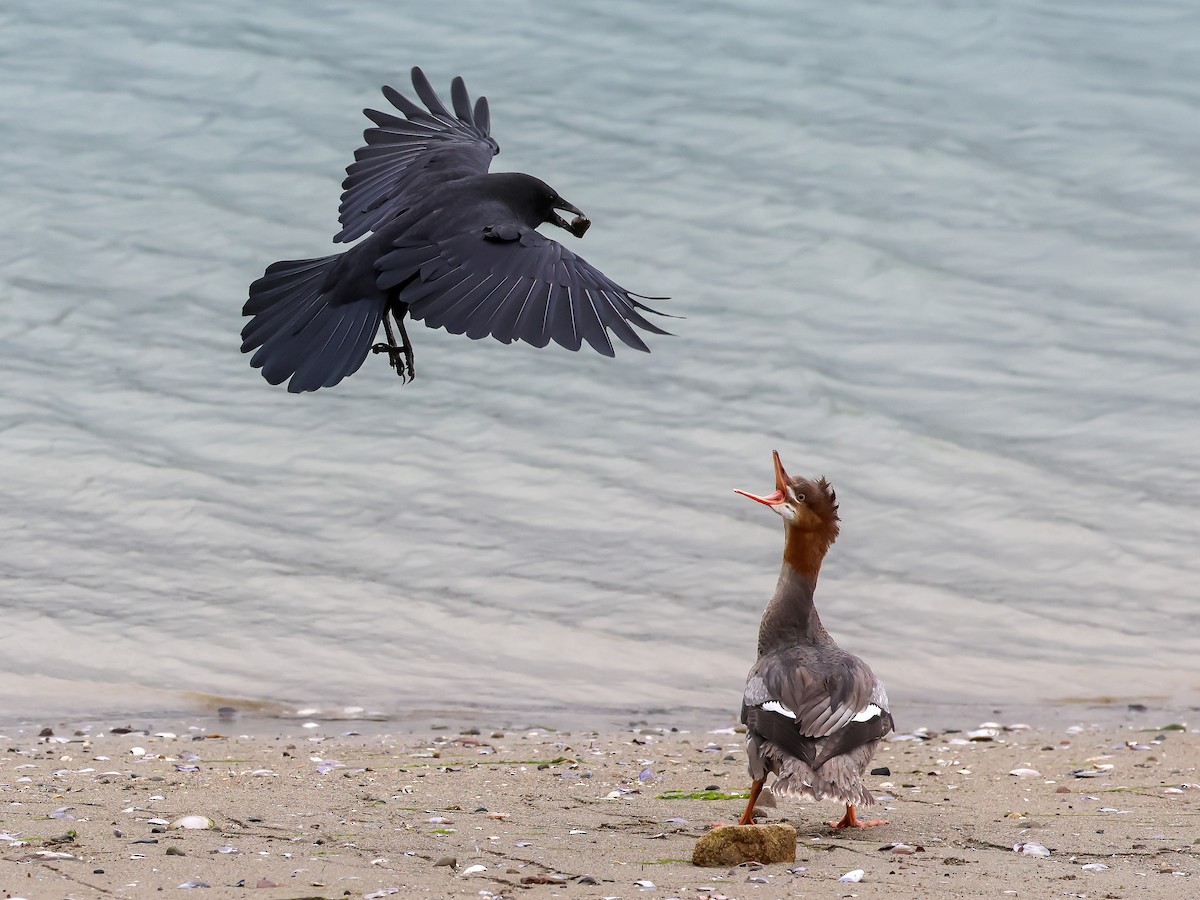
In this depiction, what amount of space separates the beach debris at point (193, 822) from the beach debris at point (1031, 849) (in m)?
2.70

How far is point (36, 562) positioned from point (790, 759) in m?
6.06

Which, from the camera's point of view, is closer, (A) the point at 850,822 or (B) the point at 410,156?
(A) the point at 850,822

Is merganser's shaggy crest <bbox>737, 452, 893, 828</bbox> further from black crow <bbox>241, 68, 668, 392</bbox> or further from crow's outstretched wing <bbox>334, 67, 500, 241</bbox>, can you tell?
crow's outstretched wing <bbox>334, 67, 500, 241</bbox>

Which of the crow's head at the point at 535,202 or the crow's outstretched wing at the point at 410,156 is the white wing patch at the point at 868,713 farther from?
the crow's outstretched wing at the point at 410,156

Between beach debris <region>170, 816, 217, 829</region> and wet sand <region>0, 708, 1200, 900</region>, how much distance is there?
37mm

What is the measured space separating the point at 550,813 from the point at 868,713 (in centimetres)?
124

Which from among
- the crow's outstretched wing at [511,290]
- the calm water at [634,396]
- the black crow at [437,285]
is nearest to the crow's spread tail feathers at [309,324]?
the black crow at [437,285]

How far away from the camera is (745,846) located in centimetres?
581

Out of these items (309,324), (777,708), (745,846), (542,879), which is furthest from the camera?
(309,324)

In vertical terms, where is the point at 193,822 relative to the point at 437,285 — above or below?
below

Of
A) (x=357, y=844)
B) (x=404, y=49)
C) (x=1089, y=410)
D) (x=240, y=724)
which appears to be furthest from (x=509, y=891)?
(x=404, y=49)

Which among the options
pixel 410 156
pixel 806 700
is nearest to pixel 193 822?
pixel 806 700

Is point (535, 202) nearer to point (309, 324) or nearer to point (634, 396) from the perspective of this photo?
point (309, 324)

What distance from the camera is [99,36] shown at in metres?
25.2
